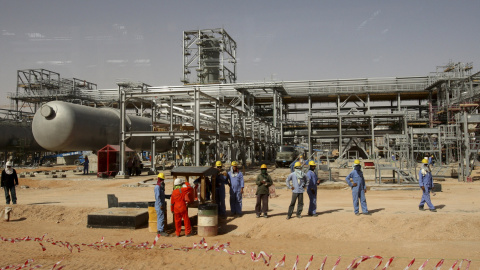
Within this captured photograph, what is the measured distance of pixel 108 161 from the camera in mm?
25875

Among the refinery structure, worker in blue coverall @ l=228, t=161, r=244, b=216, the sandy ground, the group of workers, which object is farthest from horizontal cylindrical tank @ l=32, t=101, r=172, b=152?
worker in blue coverall @ l=228, t=161, r=244, b=216

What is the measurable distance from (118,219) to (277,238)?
5083 mm

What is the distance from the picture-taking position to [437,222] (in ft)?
33.1

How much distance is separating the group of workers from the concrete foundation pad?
1285mm

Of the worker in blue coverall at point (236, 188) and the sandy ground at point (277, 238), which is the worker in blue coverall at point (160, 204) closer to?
the sandy ground at point (277, 238)

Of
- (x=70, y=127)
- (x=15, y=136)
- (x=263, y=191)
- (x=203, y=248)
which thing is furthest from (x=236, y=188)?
(x=15, y=136)

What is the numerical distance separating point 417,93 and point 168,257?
2006 inches

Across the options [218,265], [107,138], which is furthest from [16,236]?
[107,138]

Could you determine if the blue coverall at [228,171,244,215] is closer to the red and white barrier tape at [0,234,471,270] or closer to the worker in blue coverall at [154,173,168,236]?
the red and white barrier tape at [0,234,471,270]

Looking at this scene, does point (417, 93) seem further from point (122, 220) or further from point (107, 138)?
point (122, 220)

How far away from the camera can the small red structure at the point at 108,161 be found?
25781 mm

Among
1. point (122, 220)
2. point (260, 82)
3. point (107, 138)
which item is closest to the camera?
point (122, 220)

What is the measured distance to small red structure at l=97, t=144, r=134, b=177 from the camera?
25.8m

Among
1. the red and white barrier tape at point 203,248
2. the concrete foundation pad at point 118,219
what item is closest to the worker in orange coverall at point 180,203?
the red and white barrier tape at point 203,248
